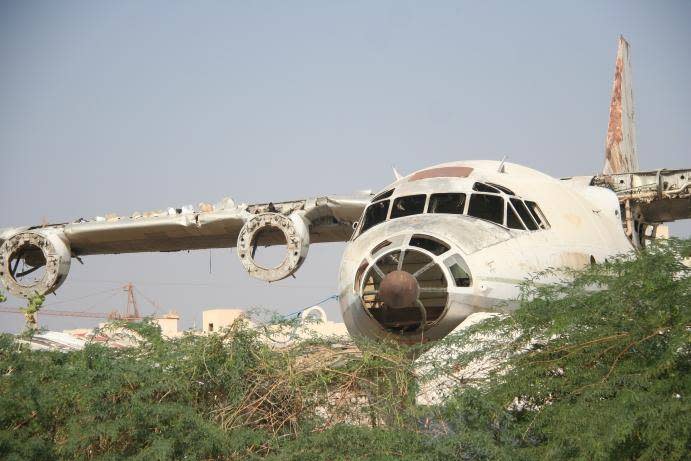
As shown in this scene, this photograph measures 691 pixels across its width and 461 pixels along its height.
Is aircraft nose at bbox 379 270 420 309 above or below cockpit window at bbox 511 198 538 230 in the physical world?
below

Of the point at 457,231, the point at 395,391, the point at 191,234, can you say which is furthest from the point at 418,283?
the point at 191,234

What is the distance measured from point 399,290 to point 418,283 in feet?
1.55

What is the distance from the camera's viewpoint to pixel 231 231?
59.2 feet

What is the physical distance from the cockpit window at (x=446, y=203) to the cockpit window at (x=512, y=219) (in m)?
0.54

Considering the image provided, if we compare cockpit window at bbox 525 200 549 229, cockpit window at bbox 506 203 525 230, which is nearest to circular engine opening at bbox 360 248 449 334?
cockpit window at bbox 506 203 525 230

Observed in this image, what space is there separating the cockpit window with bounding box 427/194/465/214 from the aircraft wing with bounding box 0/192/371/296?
501cm

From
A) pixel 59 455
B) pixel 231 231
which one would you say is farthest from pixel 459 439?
pixel 231 231

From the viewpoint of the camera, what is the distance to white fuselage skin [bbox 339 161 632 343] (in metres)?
9.88

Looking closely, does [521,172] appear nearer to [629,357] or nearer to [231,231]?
[629,357]

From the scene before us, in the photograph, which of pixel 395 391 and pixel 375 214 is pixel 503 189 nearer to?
pixel 375 214

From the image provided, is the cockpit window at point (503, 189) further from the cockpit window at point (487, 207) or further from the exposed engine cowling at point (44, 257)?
the exposed engine cowling at point (44, 257)

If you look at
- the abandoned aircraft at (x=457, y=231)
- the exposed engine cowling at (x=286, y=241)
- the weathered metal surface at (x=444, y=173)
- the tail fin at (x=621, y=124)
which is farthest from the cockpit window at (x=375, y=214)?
the tail fin at (x=621, y=124)

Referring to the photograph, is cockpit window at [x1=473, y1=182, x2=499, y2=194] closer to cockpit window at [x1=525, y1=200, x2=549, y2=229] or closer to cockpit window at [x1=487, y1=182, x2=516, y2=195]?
cockpit window at [x1=487, y1=182, x2=516, y2=195]

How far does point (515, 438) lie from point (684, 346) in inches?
59.5
